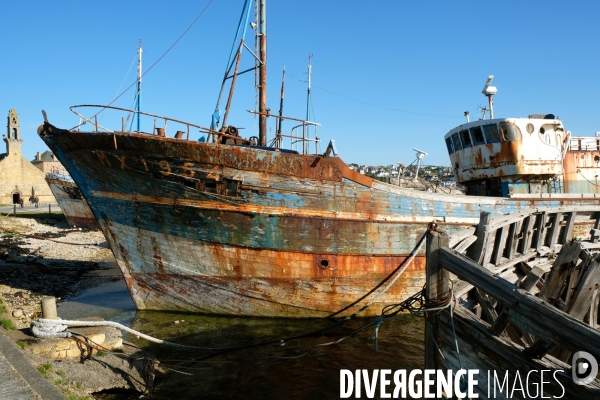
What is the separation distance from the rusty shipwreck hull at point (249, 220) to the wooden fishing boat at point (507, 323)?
350 cm

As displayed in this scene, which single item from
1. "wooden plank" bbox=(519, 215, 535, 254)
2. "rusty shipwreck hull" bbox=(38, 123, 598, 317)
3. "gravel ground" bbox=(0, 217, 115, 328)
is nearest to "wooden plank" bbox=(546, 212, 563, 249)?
"wooden plank" bbox=(519, 215, 535, 254)

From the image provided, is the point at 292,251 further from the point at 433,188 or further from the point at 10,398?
the point at 433,188

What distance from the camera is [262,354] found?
28.3 ft

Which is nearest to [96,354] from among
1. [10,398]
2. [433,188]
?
[10,398]

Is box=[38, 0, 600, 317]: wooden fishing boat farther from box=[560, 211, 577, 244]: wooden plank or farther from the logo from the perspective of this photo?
the logo

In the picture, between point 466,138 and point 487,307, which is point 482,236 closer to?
point 487,307

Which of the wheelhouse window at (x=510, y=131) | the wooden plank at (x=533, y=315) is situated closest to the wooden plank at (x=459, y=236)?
the wooden plank at (x=533, y=315)

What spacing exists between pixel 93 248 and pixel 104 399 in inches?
730

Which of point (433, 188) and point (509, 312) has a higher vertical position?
point (433, 188)

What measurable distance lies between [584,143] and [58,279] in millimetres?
19581

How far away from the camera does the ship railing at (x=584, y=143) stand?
14.9 m

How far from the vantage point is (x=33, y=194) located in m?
52.4

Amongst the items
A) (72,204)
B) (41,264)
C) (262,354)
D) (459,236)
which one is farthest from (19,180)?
(459,236)

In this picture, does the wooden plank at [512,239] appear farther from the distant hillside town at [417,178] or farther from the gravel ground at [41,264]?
the gravel ground at [41,264]
